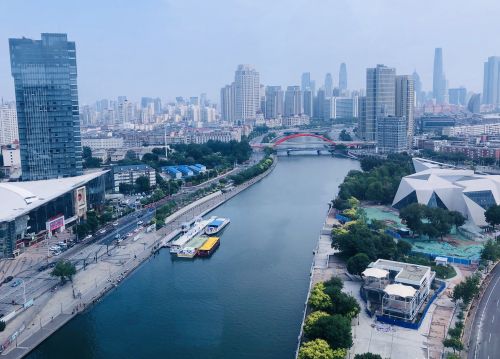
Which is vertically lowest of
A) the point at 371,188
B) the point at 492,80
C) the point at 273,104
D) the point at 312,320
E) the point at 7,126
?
the point at 312,320

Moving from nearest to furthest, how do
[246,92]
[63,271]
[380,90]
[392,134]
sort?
[63,271] < [392,134] < [380,90] < [246,92]

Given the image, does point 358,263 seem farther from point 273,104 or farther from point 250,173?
point 273,104

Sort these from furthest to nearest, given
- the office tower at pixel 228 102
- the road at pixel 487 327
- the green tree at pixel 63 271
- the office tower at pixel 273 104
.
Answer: the office tower at pixel 273 104 → the office tower at pixel 228 102 → the green tree at pixel 63 271 → the road at pixel 487 327

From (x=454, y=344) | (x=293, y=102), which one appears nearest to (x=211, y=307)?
(x=454, y=344)

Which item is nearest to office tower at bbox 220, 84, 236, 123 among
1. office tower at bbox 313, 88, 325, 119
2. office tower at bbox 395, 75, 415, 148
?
office tower at bbox 313, 88, 325, 119

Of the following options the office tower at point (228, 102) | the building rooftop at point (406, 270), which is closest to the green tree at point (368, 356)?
the building rooftop at point (406, 270)

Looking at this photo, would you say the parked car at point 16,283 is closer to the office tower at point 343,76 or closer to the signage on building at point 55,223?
the signage on building at point 55,223

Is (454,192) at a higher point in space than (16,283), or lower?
higher
